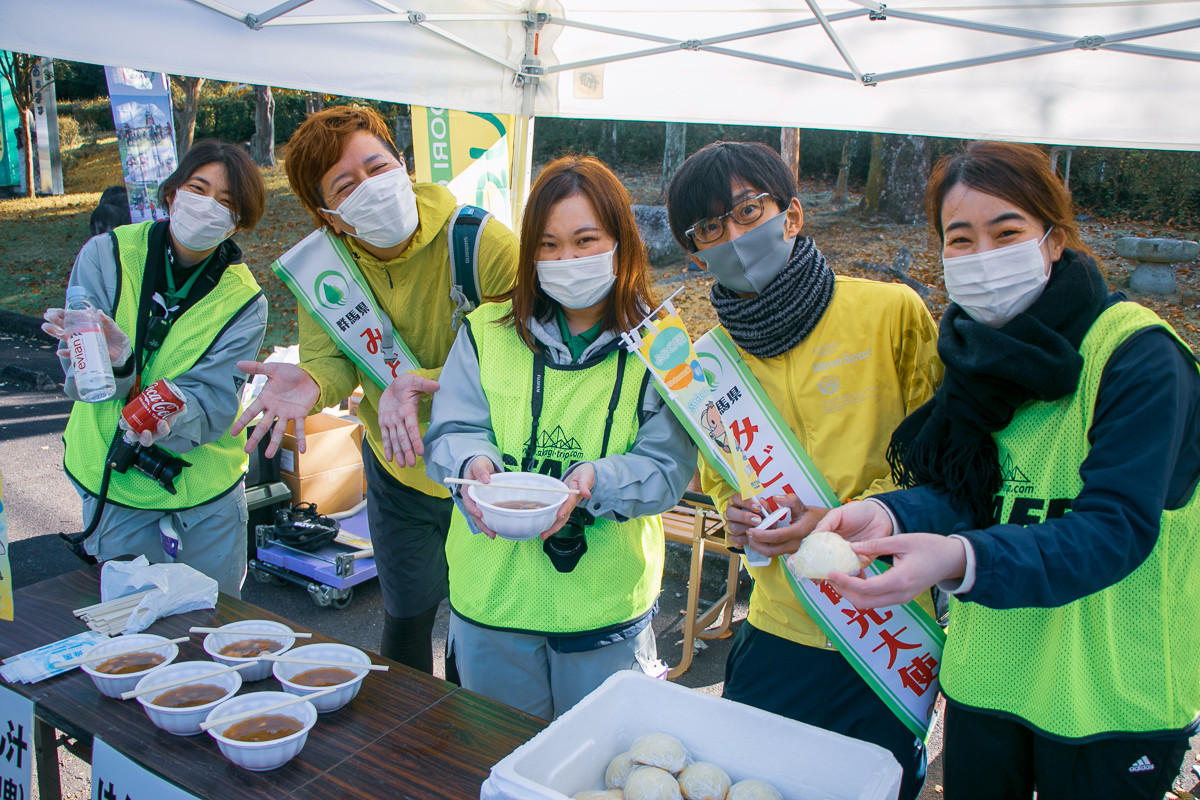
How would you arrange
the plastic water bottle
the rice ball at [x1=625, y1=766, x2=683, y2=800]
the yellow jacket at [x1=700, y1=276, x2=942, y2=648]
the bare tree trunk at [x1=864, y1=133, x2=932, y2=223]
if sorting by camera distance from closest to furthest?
the rice ball at [x1=625, y1=766, x2=683, y2=800]
the yellow jacket at [x1=700, y1=276, x2=942, y2=648]
the plastic water bottle
the bare tree trunk at [x1=864, y1=133, x2=932, y2=223]

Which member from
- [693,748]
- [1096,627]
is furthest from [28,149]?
[1096,627]

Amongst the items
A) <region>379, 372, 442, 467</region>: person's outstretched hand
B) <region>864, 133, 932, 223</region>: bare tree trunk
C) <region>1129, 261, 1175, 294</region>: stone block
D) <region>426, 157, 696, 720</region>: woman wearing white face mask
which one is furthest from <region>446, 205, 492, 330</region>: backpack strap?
<region>864, 133, 932, 223</region>: bare tree trunk

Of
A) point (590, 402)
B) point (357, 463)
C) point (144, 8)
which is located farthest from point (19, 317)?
point (590, 402)

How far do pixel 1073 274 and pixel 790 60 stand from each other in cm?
266

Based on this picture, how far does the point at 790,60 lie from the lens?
12.7 ft

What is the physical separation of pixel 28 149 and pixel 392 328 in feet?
71.6

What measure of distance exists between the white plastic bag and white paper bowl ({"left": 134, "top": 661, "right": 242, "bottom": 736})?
37 cm

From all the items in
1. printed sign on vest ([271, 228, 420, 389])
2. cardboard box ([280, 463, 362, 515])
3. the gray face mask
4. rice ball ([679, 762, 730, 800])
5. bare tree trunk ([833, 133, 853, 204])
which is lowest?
cardboard box ([280, 463, 362, 515])

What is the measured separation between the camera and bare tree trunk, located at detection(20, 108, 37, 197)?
18.6 metres

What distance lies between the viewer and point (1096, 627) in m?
1.57

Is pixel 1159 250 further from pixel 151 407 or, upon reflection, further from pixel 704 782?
pixel 151 407

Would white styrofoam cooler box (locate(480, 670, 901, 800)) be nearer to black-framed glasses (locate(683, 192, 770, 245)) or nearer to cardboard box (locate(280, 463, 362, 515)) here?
black-framed glasses (locate(683, 192, 770, 245))

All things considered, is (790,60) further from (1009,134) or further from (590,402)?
(590,402)

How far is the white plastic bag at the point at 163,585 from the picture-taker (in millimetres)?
2479
